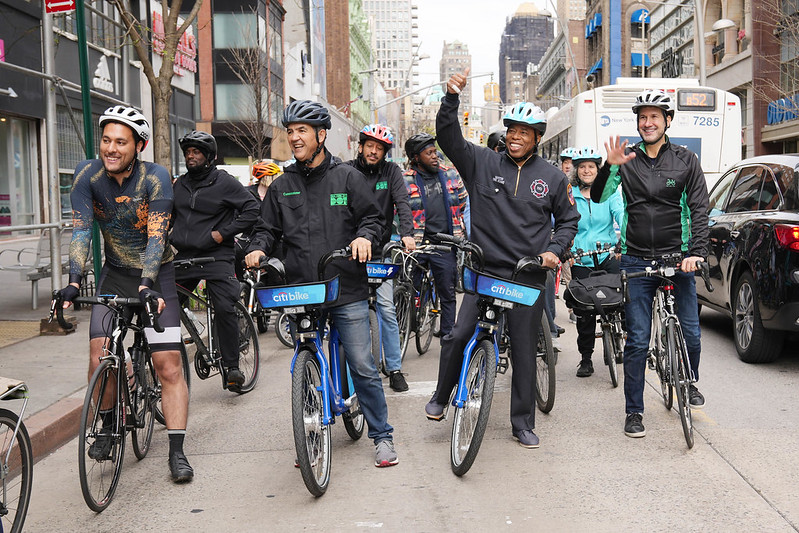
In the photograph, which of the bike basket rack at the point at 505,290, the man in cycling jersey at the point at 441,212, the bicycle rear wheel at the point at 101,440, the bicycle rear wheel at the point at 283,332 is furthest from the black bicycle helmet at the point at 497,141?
the bicycle rear wheel at the point at 101,440

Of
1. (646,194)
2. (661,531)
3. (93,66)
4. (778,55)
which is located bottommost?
(661,531)

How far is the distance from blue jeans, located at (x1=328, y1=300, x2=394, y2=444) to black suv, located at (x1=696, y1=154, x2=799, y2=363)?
4197 mm

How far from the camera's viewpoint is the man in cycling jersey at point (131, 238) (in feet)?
16.1

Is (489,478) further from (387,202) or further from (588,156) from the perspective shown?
(588,156)

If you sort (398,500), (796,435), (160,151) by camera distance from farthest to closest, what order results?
(160,151) < (796,435) < (398,500)

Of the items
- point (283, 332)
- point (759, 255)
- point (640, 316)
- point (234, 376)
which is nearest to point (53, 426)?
point (234, 376)

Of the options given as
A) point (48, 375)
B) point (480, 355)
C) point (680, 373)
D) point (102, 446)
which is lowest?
point (48, 375)

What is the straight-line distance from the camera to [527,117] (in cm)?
545

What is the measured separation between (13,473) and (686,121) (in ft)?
45.8

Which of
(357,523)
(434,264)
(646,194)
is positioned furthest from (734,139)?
(357,523)

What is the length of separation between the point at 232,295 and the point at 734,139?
1166 cm

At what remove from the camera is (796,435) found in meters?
5.78

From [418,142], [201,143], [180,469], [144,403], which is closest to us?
[180,469]

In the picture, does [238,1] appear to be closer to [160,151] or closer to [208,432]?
[160,151]
